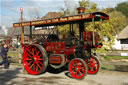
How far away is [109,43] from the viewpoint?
39.9 ft

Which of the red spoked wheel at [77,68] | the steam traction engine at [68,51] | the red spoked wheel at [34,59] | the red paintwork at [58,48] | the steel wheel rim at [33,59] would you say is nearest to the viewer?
the red spoked wheel at [77,68]

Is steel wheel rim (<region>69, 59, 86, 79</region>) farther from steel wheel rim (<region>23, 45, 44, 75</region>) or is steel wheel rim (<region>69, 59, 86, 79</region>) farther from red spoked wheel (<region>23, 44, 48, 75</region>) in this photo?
steel wheel rim (<region>23, 45, 44, 75</region>)

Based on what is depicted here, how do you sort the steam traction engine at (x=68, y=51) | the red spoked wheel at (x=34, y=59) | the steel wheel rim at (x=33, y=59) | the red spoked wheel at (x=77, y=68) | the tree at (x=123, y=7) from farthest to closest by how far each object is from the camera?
the tree at (x=123, y=7) → the steel wheel rim at (x=33, y=59) → the red spoked wheel at (x=34, y=59) → the steam traction engine at (x=68, y=51) → the red spoked wheel at (x=77, y=68)

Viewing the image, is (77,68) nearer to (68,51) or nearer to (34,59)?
(68,51)

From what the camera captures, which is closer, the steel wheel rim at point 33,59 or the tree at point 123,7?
the steel wheel rim at point 33,59

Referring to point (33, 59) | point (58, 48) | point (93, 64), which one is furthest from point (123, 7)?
point (33, 59)

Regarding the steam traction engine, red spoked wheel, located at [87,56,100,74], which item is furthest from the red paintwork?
red spoked wheel, located at [87,56,100,74]

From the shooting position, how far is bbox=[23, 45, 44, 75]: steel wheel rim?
7.51 metres

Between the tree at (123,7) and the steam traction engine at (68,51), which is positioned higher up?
the tree at (123,7)

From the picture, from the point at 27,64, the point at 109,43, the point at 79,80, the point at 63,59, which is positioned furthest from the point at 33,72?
the point at 109,43

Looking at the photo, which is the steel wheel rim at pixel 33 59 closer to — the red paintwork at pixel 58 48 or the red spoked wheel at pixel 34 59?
the red spoked wheel at pixel 34 59

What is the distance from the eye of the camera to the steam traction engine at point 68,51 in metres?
6.48

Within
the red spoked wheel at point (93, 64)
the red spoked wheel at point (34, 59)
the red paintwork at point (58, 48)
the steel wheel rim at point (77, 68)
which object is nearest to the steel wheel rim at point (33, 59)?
the red spoked wheel at point (34, 59)

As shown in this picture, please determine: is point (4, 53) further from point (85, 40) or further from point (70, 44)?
point (85, 40)
